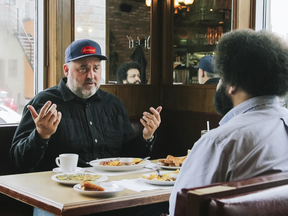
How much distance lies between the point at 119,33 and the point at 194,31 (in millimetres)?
839

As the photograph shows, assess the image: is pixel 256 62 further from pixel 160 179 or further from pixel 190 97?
pixel 190 97

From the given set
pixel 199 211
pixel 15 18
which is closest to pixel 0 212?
pixel 15 18

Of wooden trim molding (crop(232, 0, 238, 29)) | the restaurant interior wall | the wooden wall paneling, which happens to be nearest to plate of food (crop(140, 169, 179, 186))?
the restaurant interior wall

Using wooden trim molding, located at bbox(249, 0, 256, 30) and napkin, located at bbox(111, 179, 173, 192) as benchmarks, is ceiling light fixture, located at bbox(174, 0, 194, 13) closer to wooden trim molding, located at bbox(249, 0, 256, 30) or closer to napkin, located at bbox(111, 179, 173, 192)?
wooden trim molding, located at bbox(249, 0, 256, 30)

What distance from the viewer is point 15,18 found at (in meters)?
3.64

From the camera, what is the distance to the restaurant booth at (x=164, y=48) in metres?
3.79

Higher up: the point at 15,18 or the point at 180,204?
the point at 15,18

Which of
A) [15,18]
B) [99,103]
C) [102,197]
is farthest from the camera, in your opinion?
[15,18]

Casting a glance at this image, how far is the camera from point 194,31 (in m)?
4.32

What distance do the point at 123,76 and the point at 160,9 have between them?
974mm

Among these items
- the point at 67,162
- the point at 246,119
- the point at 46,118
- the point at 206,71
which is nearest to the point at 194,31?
the point at 206,71

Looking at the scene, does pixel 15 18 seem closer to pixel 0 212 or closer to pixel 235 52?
pixel 0 212

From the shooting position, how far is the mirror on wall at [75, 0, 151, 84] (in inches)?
160

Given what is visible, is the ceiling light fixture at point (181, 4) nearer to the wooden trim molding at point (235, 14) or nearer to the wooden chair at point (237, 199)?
the wooden trim molding at point (235, 14)
